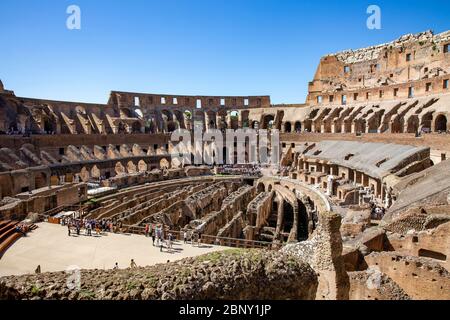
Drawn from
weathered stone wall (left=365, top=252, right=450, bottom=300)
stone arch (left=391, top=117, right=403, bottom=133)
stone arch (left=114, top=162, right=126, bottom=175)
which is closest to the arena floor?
weathered stone wall (left=365, top=252, right=450, bottom=300)

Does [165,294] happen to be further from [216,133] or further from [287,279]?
[216,133]

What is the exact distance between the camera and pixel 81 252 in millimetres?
12570

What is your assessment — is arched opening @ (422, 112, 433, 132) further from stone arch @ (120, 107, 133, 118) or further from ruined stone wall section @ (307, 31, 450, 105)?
stone arch @ (120, 107, 133, 118)

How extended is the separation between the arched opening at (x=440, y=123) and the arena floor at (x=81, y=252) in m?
25.9

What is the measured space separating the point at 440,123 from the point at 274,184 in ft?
54.0

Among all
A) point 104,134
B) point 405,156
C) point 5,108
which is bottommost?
point 405,156

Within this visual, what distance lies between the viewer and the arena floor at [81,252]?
11375 mm

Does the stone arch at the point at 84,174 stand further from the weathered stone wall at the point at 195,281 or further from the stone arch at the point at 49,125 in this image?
the weathered stone wall at the point at 195,281

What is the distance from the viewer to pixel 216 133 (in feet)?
143

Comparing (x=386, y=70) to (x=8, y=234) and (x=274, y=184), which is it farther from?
(x=8, y=234)

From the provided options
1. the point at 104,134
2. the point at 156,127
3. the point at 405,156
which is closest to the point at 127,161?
the point at 104,134

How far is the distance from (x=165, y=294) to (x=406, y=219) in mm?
10812

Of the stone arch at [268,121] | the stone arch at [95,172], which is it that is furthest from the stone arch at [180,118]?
the stone arch at [95,172]

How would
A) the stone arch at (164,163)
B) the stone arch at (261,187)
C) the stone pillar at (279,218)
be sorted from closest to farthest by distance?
the stone pillar at (279,218)
the stone arch at (261,187)
the stone arch at (164,163)
